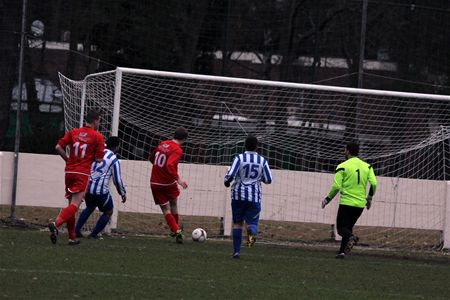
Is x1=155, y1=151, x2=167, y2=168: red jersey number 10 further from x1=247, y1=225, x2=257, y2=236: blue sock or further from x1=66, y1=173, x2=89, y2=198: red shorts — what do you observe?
x1=247, y1=225, x2=257, y2=236: blue sock

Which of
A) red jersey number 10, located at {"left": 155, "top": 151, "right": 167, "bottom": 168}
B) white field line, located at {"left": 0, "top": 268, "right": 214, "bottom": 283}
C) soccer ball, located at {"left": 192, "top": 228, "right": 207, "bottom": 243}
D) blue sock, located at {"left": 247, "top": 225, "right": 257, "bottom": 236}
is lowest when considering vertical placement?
white field line, located at {"left": 0, "top": 268, "right": 214, "bottom": 283}

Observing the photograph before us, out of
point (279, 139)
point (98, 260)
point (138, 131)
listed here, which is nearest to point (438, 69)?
point (279, 139)

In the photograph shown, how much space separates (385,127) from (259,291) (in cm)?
1088

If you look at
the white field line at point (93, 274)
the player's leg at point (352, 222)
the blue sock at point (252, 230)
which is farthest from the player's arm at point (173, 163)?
the white field line at point (93, 274)

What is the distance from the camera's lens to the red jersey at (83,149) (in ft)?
42.8

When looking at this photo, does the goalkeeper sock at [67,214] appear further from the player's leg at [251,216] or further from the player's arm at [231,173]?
the player's leg at [251,216]

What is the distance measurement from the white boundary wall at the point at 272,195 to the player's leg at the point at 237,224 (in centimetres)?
432

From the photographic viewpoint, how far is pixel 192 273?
10.9 metres

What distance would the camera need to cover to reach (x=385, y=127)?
65.5 feet

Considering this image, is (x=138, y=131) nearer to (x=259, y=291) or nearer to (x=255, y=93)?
(x=255, y=93)

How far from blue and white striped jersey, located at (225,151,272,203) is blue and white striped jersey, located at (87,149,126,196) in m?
2.31

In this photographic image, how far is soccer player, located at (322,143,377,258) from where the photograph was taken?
14555mm

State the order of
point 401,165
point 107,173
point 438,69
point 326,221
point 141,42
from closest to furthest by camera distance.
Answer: point 107,173
point 326,221
point 401,165
point 141,42
point 438,69

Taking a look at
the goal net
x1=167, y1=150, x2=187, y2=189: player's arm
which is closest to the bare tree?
the goal net
